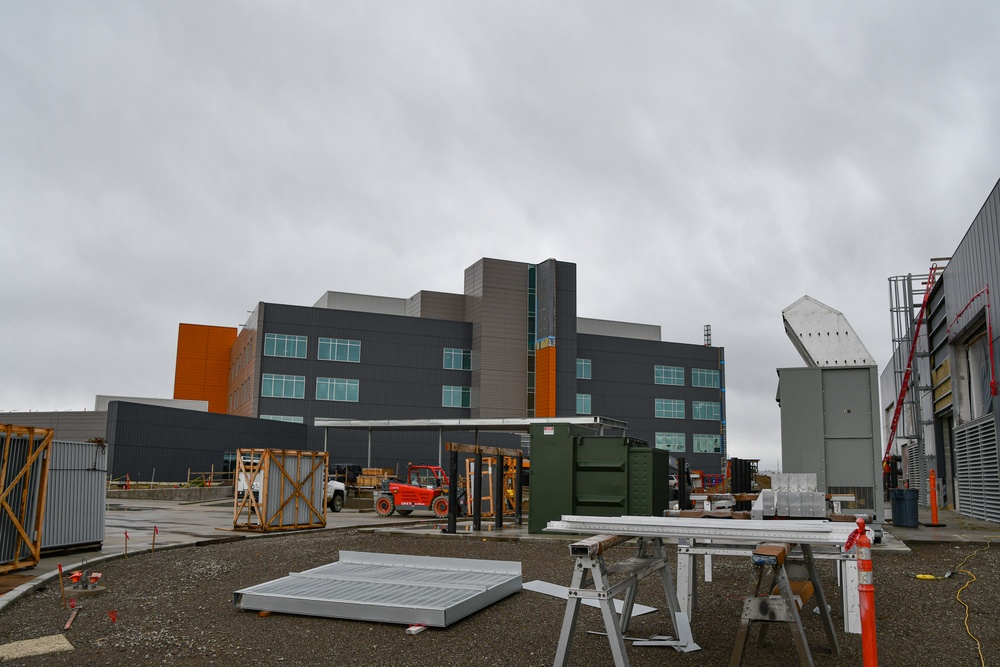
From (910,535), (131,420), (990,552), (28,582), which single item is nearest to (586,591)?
(28,582)

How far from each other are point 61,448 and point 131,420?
3946 centimetres

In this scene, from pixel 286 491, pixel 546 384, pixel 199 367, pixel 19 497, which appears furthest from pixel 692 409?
pixel 19 497

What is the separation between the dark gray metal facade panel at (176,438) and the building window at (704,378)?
34759 millimetres

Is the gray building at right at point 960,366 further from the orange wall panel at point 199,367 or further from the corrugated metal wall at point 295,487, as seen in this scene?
the orange wall panel at point 199,367

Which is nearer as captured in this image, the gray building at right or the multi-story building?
the gray building at right

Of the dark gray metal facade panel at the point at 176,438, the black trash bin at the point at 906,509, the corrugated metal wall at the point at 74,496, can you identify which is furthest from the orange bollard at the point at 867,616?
the dark gray metal facade panel at the point at 176,438

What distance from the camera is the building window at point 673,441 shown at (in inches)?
2724

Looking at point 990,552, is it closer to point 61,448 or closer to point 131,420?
point 61,448

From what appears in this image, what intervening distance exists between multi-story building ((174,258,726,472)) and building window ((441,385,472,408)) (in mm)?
79

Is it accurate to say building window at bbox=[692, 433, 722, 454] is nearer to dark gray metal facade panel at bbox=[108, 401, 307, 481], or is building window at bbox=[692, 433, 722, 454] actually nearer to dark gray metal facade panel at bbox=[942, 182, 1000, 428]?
dark gray metal facade panel at bbox=[108, 401, 307, 481]

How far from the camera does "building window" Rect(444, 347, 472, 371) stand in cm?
6284

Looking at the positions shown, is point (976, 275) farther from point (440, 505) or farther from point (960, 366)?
point (440, 505)

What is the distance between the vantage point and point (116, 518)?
26.2m

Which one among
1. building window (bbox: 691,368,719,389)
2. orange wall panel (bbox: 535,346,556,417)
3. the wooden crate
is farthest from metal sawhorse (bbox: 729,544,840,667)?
building window (bbox: 691,368,719,389)
